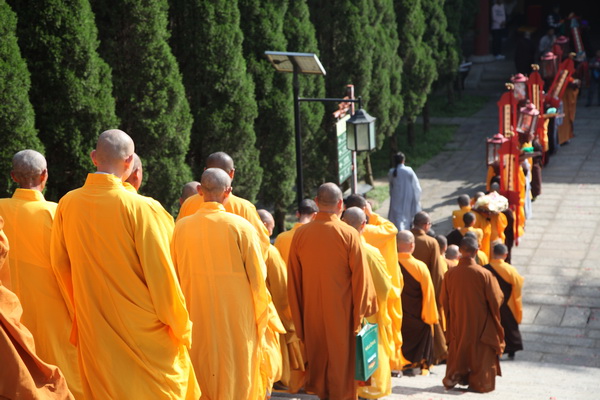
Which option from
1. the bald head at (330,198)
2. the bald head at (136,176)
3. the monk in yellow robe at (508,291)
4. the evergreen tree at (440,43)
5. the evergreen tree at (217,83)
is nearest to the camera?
the bald head at (136,176)

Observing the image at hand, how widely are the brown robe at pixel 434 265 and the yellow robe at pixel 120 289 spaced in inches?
214

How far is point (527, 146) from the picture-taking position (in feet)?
57.3

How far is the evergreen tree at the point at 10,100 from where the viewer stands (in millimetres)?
9773

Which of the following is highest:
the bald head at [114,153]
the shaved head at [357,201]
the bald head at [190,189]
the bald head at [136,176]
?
the bald head at [114,153]

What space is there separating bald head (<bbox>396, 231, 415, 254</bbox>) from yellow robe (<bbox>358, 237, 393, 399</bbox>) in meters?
1.30

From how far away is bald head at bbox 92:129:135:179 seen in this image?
5484 millimetres

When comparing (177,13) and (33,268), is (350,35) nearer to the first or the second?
(177,13)

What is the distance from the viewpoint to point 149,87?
11.9m

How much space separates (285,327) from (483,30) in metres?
23.2

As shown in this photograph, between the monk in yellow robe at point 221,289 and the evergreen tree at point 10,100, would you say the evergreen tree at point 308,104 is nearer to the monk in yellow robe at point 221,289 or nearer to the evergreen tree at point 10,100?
the evergreen tree at point 10,100

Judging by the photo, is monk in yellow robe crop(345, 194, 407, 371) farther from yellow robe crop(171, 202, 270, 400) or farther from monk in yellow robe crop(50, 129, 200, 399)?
monk in yellow robe crop(50, 129, 200, 399)

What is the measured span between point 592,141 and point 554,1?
40.1 ft

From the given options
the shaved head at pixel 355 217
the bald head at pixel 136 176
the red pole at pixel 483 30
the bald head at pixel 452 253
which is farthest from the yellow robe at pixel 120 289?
the red pole at pixel 483 30

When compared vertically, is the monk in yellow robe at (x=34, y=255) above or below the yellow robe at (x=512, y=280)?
above
